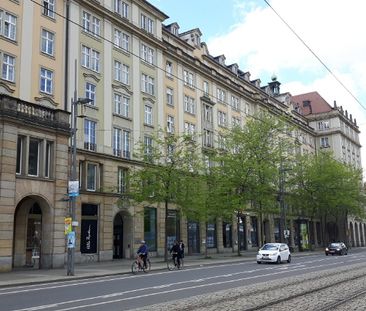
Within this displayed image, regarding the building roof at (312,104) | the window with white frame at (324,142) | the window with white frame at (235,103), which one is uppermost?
the building roof at (312,104)

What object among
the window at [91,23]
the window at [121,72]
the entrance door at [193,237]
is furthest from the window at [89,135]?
the entrance door at [193,237]

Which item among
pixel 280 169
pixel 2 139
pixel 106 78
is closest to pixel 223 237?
pixel 280 169

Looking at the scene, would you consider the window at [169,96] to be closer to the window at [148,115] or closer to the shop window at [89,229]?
the window at [148,115]

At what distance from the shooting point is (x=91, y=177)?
38.1 meters

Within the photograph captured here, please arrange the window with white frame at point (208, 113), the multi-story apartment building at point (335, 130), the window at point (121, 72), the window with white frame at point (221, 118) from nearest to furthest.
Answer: the window at point (121, 72), the window with white frame at point (208, 113), the window with white frame at point (221, 118), the multi-story apartment building at point (335, 130)

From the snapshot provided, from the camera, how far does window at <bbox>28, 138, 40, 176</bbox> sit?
29.1m

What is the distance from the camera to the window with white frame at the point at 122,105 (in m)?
41.7

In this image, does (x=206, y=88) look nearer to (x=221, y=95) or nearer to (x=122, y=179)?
(x=221, y=95)

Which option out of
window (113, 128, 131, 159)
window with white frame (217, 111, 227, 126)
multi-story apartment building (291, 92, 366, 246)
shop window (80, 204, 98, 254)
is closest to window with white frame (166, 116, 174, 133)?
window (113, 128, 131, 159)

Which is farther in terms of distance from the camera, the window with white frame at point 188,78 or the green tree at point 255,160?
the window with white frame at point 188,78

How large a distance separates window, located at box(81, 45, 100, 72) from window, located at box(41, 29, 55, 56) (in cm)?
303

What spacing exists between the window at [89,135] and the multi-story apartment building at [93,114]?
0.45ft

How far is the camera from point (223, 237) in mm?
55500

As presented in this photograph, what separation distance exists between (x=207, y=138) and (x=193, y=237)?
1144cm
